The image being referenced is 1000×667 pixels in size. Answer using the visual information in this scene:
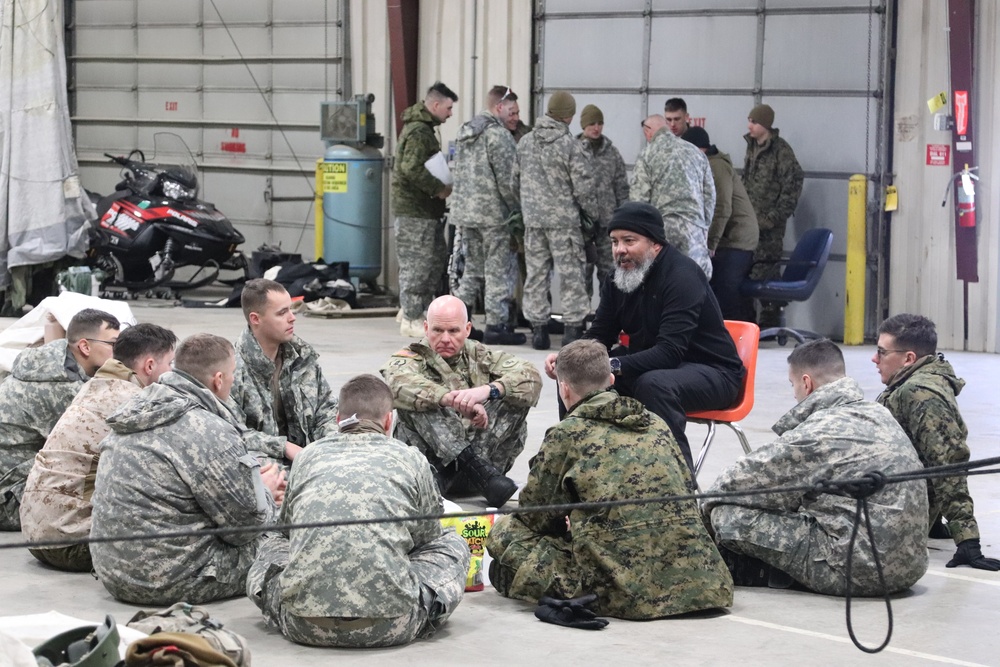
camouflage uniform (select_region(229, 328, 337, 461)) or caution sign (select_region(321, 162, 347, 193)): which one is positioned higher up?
caution sign (select_region(321, 162, 347, 193))

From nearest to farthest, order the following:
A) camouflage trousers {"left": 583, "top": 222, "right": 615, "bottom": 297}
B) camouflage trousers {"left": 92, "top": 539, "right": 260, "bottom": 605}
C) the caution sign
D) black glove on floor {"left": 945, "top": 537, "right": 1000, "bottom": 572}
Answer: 1. camouflage trousers {"left": 92, "top": 539, "right": 260, "bottom": 605}
2. black glove on floor {"left": 945, "top": 537, "right": 1000, "bottom": 572}
3. camouflage trousers {"left": 583, "top": 222, "right": 615, "bottom": 297}
4. the caution sign

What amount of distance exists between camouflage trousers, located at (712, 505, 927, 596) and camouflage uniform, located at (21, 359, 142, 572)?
229cm

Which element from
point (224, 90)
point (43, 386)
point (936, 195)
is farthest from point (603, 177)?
point (43, 386)

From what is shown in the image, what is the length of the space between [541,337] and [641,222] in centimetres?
527

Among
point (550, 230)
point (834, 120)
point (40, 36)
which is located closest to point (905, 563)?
point (550, 230)

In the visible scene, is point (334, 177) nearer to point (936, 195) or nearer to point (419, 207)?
point (419, 207)

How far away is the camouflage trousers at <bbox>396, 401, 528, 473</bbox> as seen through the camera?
654 centimetres

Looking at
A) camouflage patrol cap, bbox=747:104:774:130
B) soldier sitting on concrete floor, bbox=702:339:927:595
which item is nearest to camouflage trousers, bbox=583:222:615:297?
camouflage patrol cap, bbox=747:104:774:130

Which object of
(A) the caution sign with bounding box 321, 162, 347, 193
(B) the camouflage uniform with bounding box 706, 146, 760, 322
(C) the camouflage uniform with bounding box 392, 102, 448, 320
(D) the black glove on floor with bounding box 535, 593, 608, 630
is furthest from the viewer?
(A) the caution sign with bounding box 321, 162, 347, 193

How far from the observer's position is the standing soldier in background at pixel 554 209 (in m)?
11.5

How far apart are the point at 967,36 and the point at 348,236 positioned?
20.9 ft

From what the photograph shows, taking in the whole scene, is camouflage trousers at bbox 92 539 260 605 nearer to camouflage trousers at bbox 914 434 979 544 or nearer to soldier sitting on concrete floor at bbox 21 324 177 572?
soldier sitting on concrete floor at bbox 21 324 177 572

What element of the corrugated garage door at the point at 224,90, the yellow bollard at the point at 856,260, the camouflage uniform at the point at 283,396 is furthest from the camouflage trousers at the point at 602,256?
the camouflage uniform at the point at 283,396

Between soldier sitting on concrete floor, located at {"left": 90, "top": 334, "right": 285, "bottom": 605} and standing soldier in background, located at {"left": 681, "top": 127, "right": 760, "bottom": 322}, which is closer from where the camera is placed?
soldier sitting on concrete floor, located at {"left": 90, "top": 334, "right": 285, "bottom": 605}
